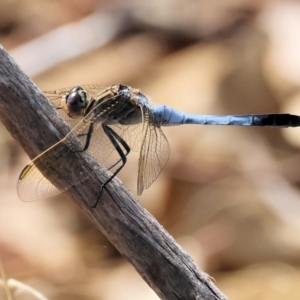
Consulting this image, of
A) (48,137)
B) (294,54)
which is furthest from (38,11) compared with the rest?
(48,137)

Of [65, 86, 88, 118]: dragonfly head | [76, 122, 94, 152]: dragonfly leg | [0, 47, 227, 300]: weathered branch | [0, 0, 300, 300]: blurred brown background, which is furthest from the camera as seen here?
[0, 0, 300, 300]: blurred brown background

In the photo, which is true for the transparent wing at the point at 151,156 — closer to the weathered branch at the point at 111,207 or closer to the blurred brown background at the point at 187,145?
the weathered branch at the point at 111,207

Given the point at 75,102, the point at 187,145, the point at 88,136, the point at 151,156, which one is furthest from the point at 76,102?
the point at 187,145

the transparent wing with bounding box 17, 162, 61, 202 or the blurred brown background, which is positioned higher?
the blurred brown background

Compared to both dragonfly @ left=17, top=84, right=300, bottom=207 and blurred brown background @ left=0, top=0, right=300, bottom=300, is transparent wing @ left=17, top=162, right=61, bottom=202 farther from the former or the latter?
blurred brown background @ left=0, top=0, right=300, bottom=300

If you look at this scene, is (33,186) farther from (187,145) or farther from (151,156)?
(187,145)

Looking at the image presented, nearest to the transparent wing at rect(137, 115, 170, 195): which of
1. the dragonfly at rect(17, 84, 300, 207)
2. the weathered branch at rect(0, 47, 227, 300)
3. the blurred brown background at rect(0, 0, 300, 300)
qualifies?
the dragonfly at rect(17, 84, 300, 207)

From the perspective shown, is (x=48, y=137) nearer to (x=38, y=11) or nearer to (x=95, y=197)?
(x=95, y=197)
